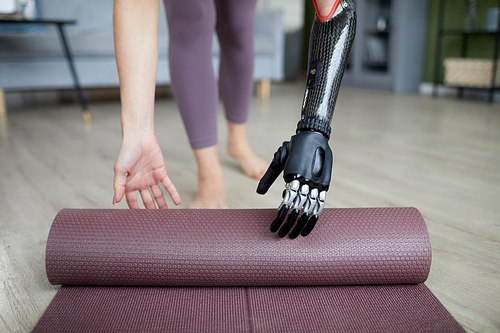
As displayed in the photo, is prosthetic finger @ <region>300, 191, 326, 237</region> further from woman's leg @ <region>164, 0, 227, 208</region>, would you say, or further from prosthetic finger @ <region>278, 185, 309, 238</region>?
woman's leg @ <region>164, 0, 227, 208</region>

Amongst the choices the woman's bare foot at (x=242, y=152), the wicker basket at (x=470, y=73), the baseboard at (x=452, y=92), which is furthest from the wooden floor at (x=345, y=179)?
the baseboard at (x=452, y=92)

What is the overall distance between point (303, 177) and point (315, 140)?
67mm

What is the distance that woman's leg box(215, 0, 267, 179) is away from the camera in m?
1.21

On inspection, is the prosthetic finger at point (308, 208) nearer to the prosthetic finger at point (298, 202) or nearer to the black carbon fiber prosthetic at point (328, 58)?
the prosthetic finger at point (298, 202)

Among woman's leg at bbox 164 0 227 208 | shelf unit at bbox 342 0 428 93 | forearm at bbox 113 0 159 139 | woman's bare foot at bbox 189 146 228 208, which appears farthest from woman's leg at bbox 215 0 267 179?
shelf unit at bbox 342 0 428 93

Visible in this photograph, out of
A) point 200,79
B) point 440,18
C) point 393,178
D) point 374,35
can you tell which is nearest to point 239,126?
point 200,79

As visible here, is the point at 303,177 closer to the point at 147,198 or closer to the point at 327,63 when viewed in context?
the point at 327,63

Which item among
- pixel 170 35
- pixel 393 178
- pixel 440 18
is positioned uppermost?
pixel 440 18

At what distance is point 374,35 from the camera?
15.0 feet

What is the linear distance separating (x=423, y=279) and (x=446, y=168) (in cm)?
89

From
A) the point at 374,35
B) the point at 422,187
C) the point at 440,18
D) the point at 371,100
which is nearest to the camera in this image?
the point at 422,187

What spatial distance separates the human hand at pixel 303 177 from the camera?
0.61 metres

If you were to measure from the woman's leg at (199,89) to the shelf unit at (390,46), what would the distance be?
3537mm

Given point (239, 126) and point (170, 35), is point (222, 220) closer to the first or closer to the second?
point (170, 35)
